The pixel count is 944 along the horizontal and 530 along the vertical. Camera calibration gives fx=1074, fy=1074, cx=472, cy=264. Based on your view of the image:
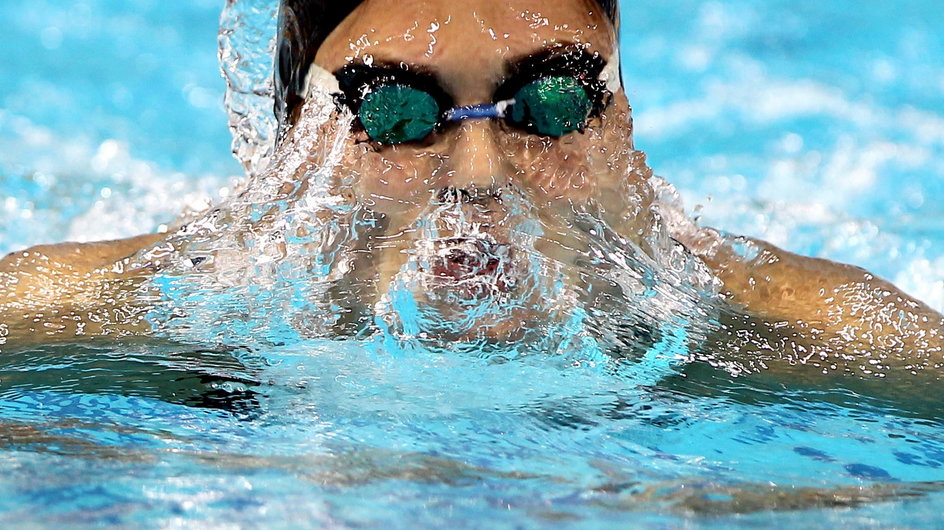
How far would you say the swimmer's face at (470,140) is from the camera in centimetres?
189

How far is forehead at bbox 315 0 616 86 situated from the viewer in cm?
188

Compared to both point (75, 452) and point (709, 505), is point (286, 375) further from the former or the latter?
point (709, 505)

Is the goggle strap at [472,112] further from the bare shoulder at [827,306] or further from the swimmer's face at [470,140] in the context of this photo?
the bare shoulder at [827,306]

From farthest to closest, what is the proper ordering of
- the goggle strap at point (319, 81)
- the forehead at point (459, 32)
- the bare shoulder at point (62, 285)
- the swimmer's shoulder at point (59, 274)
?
1. the swimmer's shoulder at point (59, 274)
2. the bare shoulder at point (62, 285)
3. the goggle strap at point (319, 81)
4. the forehead at point (459, 32)

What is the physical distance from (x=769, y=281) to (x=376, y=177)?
1064 mm

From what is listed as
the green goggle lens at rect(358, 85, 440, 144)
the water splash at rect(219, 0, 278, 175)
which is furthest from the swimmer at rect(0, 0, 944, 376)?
the water splash at rect(219, 0, 278, 175)

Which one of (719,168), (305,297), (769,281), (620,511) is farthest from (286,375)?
(719,168)

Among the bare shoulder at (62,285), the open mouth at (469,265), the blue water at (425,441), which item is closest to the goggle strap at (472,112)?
the open mouth at (469,265)

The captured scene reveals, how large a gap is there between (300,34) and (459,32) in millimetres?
372

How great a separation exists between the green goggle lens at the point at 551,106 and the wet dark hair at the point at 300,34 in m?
0.22

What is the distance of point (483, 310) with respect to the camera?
73.8 inches

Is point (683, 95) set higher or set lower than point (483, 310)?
higher

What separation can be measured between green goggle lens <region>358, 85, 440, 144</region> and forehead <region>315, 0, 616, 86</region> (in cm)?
5

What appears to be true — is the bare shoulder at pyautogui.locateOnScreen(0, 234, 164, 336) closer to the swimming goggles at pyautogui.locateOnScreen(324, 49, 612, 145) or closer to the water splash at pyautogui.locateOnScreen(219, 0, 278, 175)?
the water splash at pyautogui.locateOnScreen(219, 0, 278, 175)
